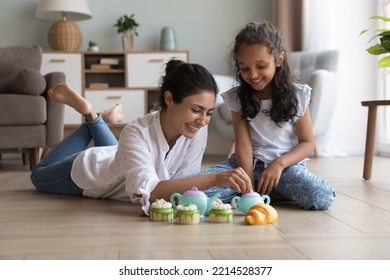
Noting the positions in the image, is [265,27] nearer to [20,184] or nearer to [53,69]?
[20,184]

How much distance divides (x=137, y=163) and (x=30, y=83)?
208 centimetres

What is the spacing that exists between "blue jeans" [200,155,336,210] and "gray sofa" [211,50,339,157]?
1981 mm

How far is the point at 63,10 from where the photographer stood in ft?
15.3

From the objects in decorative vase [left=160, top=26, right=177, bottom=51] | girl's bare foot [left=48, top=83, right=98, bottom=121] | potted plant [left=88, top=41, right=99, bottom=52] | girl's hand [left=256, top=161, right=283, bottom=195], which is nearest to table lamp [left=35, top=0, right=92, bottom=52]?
potted plant [left=88, top=41, right=99, bottom=52]

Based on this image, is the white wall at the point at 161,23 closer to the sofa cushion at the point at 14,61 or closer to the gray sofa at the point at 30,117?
the sofa cushion at the point at 14,61

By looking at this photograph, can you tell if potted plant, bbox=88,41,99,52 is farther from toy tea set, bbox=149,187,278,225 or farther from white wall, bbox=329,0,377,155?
toy tea set, bbox=149,187,278,225

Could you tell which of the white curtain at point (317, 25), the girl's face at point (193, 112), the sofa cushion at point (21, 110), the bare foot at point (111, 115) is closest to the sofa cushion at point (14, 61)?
the sofa cushion at point (21, 110)

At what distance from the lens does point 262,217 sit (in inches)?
62.1

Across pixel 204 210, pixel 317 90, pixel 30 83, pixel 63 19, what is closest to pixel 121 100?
pixel 63 19

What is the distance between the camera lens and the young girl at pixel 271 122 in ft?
6.25

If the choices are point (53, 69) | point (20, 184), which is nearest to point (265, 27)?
point (20, 184)

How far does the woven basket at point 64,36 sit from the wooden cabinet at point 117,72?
8 centimetres

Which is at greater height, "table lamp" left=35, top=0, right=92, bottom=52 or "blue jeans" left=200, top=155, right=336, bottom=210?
"table lamp" left=35, top=0, right=92, bottom=52

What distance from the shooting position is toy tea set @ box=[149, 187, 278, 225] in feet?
5.22
